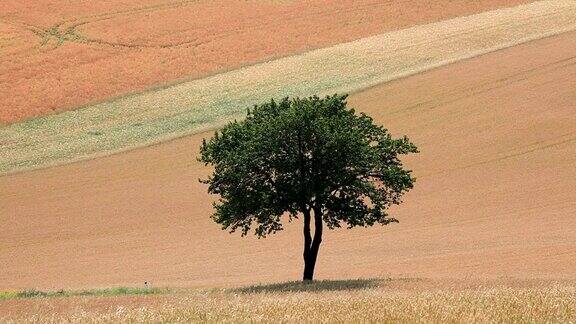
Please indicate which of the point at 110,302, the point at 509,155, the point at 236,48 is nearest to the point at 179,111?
the point at 236,48

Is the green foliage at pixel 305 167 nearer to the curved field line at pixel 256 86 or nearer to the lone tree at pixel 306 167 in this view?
the lone tree at pixel 306 167

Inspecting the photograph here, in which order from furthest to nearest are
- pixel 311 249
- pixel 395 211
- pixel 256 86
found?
pixel 256 86 → pixel 395 211 → pixel 311 249

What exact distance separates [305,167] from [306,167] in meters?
0.03

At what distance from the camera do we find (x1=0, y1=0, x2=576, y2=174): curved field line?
55.9 metres

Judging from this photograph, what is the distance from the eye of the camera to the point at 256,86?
209 ft

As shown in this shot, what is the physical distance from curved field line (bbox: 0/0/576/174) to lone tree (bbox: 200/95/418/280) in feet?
82.5

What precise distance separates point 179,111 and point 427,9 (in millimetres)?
26889

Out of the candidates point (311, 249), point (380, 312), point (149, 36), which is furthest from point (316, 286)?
point (149, 36)

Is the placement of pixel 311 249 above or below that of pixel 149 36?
below

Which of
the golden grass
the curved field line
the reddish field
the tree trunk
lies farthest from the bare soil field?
the golden grass

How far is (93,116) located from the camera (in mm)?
61562

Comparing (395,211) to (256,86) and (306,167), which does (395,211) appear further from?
(256,86)

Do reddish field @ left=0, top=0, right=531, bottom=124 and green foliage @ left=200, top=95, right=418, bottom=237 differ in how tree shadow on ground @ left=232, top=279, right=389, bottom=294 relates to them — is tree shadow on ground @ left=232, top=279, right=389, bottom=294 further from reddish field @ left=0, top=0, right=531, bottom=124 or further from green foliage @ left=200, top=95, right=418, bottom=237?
reddish field @ left=0, top=0, right=531, bottom=124

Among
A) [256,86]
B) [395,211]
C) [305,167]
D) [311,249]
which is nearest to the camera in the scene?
[305,167]
